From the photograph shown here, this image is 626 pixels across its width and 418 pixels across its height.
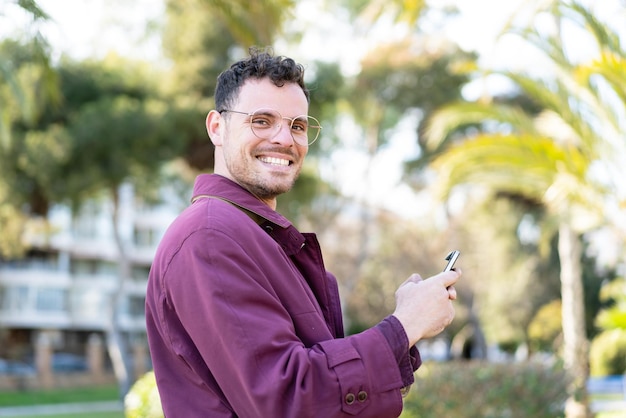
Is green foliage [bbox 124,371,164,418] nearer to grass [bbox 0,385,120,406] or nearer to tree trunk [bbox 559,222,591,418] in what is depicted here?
tree trunk [bbox 559,222,591,418]

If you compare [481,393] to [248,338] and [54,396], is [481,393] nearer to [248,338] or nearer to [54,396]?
[248,338]

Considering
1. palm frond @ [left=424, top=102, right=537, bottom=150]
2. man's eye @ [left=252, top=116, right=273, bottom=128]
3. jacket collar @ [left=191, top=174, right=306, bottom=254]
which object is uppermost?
palm frond @ [left=424, top=102, right=537, bottom=150]

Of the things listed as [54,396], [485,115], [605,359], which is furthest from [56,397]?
[485,115]

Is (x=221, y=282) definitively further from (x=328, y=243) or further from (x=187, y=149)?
(x=328, y=243)

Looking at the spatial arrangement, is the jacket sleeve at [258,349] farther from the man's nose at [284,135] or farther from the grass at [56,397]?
the grass at [56,397]

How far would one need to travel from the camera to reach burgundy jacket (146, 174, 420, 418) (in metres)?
1.63

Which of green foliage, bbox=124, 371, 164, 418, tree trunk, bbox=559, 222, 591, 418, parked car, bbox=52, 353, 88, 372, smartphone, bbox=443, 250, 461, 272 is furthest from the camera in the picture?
parked car, bbox=52, 353, 88, 372

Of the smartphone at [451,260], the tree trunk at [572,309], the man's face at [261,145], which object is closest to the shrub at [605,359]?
the tree trunk at [572,309]

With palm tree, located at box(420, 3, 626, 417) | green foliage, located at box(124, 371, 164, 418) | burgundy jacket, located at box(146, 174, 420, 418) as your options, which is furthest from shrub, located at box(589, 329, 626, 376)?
burgundy jacket, located at box(146, 174, 420, 418)

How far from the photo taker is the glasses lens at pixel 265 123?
2014 mm

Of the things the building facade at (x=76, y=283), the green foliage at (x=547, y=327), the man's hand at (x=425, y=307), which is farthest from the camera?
the building facade at (x=76, y=283)

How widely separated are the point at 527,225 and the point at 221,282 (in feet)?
112

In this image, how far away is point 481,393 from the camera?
8219mm

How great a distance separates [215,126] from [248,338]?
26.9 inches
